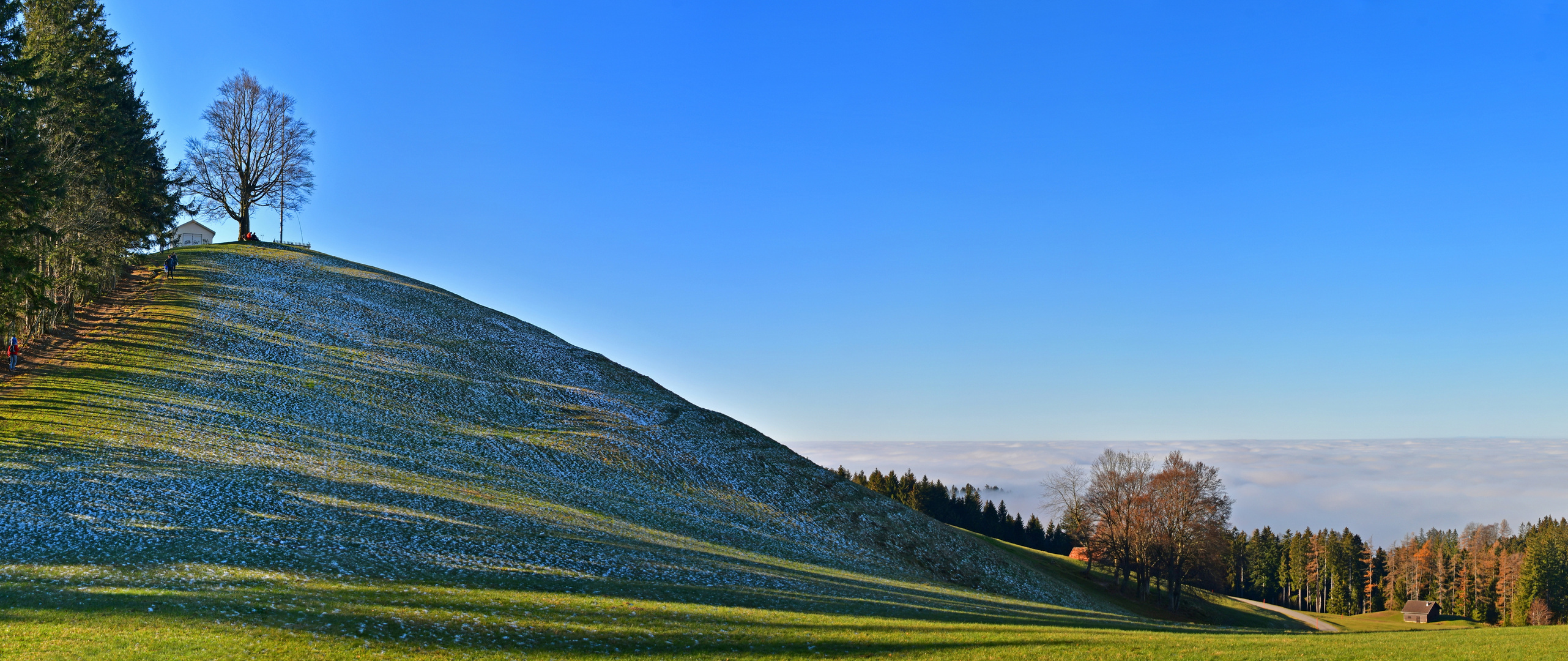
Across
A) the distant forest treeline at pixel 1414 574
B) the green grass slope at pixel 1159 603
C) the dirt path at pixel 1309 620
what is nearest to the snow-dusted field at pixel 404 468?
the green grass slope at pixel 1159 603

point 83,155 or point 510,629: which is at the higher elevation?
point 83,155

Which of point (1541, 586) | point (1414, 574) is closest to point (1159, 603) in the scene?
point (1541, 586)

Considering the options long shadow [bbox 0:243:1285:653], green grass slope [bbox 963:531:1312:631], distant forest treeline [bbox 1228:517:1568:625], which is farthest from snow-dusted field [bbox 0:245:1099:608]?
distant forest treeline [bbox 1228:517:1568:625]

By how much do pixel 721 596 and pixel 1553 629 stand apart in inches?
1318

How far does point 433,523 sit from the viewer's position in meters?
31.2

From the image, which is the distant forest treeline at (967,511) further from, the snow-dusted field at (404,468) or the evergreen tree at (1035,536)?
the snow-dusted field at (404,468)

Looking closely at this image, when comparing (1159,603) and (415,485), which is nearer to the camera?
(415,485)

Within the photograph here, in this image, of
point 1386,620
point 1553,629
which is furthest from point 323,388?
point 1386,620

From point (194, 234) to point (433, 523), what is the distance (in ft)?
304

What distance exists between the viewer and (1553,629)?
105ft

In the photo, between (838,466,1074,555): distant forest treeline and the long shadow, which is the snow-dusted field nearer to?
the long shadow

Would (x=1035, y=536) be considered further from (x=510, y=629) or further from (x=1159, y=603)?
(x=510, y=629)

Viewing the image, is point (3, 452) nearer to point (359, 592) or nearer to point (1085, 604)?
point (359, 592)

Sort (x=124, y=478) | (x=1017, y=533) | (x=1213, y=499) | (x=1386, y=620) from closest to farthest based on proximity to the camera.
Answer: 1. (x=124, y=478)
2. (x=1213, y=499)
3. (x=1386, y=620)
4. (x=1017, y=533)
